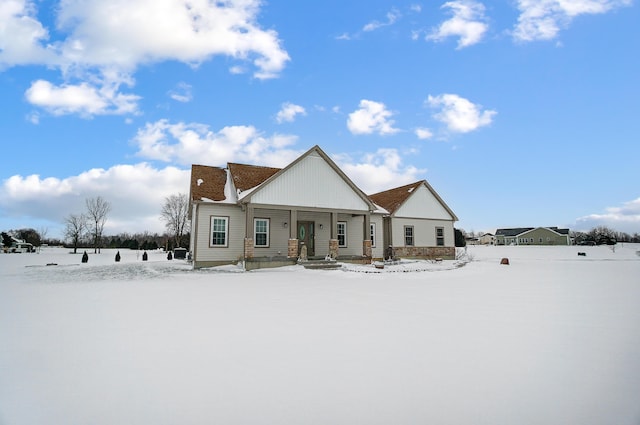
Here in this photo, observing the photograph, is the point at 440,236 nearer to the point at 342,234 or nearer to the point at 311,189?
the point at 342,234

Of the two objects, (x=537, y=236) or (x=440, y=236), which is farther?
(x=537, y=236)

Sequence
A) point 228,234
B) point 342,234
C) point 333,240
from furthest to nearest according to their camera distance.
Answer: point 342,234, point 333,240, point 228,234

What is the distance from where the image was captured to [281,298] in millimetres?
8211

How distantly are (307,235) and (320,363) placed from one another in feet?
54.1

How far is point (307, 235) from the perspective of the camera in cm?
2034

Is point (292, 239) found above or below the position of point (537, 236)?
below

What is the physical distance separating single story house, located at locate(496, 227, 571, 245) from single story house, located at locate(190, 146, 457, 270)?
6894cm

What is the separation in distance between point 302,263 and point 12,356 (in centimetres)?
1347

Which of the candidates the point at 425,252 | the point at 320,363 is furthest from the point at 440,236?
the point at 320,363

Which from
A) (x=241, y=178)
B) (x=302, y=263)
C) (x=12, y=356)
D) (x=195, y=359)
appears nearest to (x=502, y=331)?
(x=195, y=359)

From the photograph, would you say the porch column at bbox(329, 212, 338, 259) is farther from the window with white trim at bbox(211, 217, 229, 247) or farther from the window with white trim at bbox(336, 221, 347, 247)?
the window with white trim at bbox(211, 217, 229, 247)

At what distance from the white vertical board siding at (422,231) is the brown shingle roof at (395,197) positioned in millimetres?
1107

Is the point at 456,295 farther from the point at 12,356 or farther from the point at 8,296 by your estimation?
the point at 8,296

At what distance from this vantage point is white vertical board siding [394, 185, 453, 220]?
2505 cm
